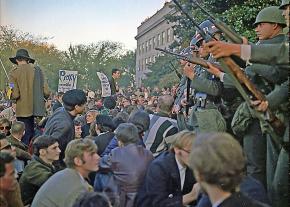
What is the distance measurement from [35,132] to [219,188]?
20.2 ft

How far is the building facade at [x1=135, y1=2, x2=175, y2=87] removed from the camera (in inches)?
1994

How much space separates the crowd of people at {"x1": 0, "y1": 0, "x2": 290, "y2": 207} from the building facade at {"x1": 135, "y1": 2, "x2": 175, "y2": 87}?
38558mm

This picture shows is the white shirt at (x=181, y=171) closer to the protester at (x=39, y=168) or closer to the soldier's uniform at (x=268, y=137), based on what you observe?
the soldier's uniform at (x=268, y=137)

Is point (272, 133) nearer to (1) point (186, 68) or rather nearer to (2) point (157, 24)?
(1) point (186, 68)

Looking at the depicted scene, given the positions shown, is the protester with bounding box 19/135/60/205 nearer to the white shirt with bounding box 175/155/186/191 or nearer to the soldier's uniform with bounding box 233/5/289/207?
the white shirt with bounding box 175/155/186/191

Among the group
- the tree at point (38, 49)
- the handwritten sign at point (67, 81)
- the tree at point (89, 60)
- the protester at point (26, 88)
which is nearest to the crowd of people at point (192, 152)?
the protester at point (26, 88)

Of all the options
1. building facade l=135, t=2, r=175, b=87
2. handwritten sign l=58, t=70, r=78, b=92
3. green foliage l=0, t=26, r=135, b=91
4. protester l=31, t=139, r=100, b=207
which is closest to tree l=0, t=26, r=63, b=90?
green foliage l=0, t=26, r=135, b=91

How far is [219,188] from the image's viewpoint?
2.89 meters

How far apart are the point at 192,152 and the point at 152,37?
5845 cm

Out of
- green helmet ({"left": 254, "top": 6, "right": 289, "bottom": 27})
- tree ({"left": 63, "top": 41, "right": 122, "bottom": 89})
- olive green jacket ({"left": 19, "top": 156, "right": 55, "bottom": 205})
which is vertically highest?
tree ({"left": 63, "top": 41, "right": 122, "bottom": 89})

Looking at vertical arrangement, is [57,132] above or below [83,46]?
below

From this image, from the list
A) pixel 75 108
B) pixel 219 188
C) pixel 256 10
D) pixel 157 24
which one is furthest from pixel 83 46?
pixel 219 188

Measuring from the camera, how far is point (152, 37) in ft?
200

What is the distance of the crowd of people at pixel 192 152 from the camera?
9.71 ft
